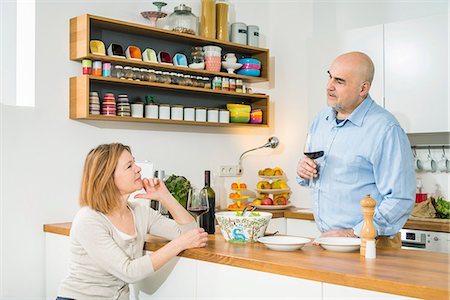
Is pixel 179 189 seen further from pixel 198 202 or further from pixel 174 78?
pixel 174 78

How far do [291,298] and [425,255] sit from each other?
587mm

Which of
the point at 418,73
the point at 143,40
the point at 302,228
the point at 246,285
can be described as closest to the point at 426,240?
the point at 302,228

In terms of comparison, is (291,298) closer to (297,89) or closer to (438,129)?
(438,129)

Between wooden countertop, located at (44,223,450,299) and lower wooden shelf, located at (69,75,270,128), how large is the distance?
4.27 feet

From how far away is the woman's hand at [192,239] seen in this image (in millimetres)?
2375

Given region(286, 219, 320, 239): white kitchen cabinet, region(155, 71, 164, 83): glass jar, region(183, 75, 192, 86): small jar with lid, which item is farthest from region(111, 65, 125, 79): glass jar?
region(286, 219, 320, 239): white kitchen cabinet

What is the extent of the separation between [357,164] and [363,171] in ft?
0.14

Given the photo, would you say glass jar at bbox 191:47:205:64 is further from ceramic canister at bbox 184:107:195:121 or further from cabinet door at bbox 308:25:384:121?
cabinet door at bbox 308:25:384:121

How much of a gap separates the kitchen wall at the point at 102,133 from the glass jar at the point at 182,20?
0.72ft

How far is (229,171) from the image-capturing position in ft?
14.8

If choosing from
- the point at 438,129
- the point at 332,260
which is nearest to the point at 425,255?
the point at 332,260

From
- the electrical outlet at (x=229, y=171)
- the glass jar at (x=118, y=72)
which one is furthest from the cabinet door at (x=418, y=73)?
the glass jar at (x=118, y=72)

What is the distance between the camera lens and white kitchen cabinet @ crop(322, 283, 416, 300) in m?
1.74

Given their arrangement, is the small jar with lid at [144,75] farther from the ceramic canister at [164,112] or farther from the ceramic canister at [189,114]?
the ceramic canister at [189,114]
